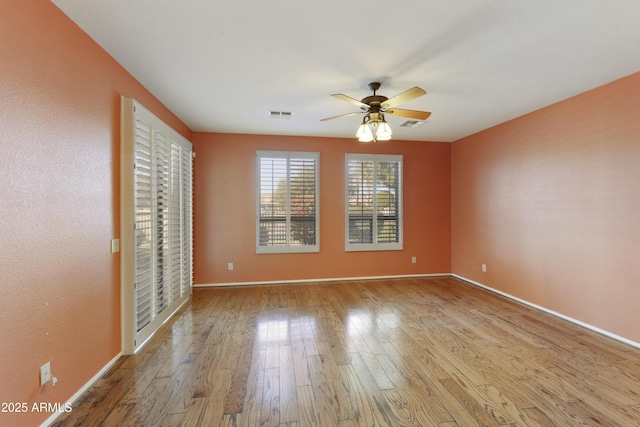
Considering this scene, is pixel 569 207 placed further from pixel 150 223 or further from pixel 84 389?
pixel 84 389

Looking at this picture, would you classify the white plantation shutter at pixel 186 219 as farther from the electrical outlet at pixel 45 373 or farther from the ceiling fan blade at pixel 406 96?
the ceiling fan blade at pixel 406 96

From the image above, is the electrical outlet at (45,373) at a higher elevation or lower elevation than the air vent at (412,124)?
lower

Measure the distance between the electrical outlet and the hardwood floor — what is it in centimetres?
31

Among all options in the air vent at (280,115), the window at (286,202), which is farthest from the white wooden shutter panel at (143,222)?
the window at (286,202)

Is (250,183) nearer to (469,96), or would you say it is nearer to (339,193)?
(339,193)

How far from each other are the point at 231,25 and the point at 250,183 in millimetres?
2996

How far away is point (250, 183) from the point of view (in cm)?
473

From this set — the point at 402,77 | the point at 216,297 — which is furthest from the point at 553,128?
the point at 216,297

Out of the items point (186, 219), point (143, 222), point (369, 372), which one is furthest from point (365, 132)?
point (186, 219)

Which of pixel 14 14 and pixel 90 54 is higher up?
pixel 90 54

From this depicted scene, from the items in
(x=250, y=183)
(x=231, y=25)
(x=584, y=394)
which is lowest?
(x=584, y=394)

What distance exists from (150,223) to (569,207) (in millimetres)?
4691

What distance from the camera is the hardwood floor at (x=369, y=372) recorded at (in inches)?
69.7

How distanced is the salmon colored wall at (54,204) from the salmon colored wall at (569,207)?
471 cm
